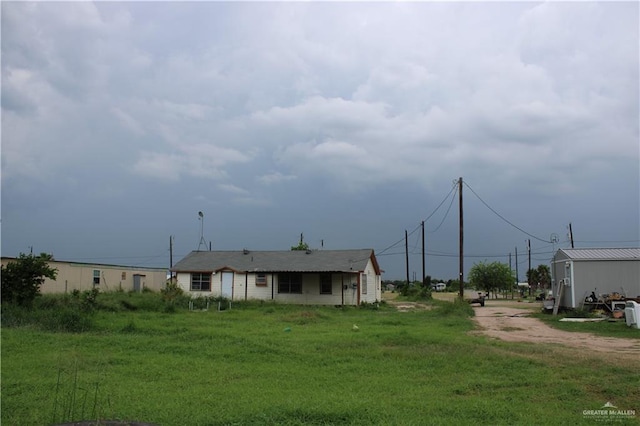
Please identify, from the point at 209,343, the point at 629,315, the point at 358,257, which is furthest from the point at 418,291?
the point at 209,343

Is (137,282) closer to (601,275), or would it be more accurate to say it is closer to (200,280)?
(200,280)

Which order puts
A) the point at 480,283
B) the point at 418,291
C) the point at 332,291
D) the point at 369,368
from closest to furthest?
the point at 369,368 < the point at 332,291 < the point at 418,291 < the point at 480,283

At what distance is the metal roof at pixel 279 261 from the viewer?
33.2 metres

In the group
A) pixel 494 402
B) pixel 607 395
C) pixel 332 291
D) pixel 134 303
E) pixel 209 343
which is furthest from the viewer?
pixel 332 291

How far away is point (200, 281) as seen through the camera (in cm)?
3566

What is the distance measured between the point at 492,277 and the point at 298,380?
168ft

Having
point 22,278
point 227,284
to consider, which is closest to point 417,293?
point 227,284

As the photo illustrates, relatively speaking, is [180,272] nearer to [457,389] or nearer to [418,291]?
[418,291]

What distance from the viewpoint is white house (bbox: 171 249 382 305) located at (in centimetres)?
3300

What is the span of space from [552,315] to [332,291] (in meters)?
12.8

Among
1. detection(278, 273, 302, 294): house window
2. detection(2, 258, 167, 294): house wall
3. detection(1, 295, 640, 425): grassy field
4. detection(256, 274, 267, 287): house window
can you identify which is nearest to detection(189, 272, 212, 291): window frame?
detection(256, 274, 267, 287): house window

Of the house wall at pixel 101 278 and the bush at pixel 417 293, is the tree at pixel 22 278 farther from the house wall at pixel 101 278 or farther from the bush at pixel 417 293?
the bush at pixel 417 293

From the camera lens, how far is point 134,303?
24.7m

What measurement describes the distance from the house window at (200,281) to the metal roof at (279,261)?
1.47 feet
